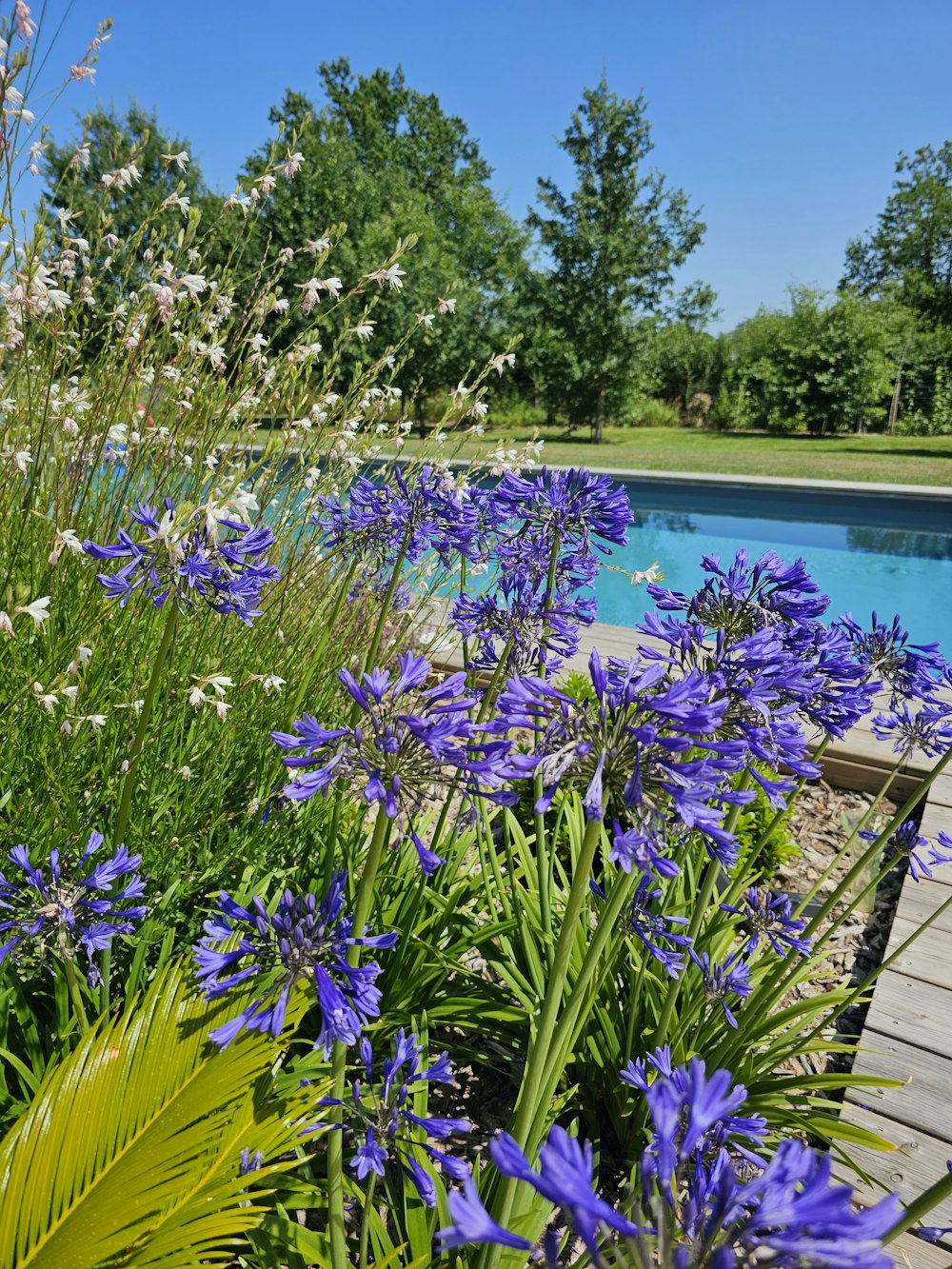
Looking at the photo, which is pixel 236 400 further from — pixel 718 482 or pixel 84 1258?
pixel 718 482

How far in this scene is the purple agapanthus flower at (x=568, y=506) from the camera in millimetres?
1678

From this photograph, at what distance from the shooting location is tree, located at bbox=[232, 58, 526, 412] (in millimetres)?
19938

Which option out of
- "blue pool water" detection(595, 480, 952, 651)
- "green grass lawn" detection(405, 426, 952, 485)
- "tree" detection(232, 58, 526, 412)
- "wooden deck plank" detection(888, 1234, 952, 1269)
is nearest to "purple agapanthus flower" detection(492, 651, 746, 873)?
"wooden deck plank" detection(888, 1234, 952, 1269)

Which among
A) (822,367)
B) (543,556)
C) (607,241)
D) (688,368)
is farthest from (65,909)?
(688,368)

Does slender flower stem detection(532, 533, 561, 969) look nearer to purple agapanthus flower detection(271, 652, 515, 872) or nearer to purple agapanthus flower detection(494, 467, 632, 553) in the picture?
purple agapanthus flower detection(494, 467, 632, 553)

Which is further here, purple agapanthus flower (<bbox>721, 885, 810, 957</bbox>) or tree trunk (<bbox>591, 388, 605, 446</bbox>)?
tree trunk (<bbox>591, 388, 605, 446</bbox>)

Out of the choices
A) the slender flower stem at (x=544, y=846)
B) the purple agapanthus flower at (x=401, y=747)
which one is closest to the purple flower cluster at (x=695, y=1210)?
the purple agapanthus flower at (x=401, y=747)

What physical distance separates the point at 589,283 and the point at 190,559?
66.2 feet

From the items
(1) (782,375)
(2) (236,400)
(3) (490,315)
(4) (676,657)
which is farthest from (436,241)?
(4) (676,657)

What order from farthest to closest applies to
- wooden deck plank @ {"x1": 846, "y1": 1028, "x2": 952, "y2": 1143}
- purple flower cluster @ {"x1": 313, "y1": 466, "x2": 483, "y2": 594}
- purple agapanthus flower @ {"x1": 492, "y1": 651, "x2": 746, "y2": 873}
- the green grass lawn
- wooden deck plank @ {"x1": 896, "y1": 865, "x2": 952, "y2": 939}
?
1. the green grass lawn
2. wooden deck plank @ {"x1": 896, "y1": 865, "x2": 952, "y2": 939}
3. wooden deck plank @ {"x1": 846, "y1": 1028, "x2": 952, "y2": 1143}
4. purple flower cluster @ {"x1": 313, "y1": 466, "x2": 483, "y2": 594}
5. purple agapanthus flower @ {"x1": 492, "y1": 651, "x2": 746, "y2": 873}

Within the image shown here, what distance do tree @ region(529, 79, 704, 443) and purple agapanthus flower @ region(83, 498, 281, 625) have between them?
19.6 metres

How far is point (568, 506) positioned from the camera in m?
1.69

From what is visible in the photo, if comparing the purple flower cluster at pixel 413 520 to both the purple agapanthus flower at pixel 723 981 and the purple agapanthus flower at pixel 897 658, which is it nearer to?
the purple agapanthus flower at pixel 897 658

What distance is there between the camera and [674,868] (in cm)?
82
